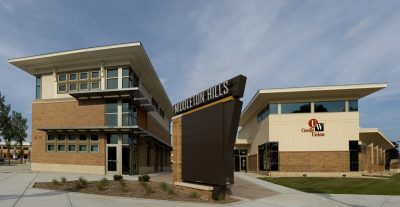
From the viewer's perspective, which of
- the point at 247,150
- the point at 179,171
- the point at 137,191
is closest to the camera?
the point at 137,191

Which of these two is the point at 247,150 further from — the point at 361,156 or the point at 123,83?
the point at 123,83

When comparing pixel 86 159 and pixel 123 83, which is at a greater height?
pixel 123 83

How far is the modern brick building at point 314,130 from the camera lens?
34812 mm

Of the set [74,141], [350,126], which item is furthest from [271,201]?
[350,126]

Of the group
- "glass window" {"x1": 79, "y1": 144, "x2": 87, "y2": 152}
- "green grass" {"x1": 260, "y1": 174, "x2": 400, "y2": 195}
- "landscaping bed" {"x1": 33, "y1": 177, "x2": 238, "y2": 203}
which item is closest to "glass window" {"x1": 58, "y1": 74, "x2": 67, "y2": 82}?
"glass window" {"x1": 79, "y1": 144, "x2": 87, "y2": 152}

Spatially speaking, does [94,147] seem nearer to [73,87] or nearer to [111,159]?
[111,159]

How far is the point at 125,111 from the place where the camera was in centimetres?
2980

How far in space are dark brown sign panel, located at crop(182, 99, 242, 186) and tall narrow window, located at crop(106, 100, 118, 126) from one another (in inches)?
524

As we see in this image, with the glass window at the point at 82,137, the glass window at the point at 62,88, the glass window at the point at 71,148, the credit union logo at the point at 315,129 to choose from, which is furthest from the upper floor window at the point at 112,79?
the credit union logo at the point at 315,129

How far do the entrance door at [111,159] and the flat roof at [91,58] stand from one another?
7.77 metres

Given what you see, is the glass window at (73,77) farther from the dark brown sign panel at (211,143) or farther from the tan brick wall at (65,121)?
the dark brown sign panel at (211,143)

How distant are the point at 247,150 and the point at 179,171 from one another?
34.7 metres

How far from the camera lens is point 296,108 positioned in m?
36.8

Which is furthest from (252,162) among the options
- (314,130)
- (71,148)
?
(71,148)
